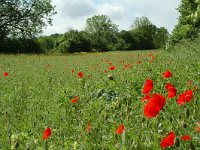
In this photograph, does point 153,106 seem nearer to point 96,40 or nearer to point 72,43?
point 72,43

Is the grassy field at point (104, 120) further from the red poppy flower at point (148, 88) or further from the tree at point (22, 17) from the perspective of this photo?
the tree at point (22, 17)

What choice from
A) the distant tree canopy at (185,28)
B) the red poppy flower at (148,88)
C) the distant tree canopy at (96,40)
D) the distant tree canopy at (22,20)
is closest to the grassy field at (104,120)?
the red poppy flower at (148,88)

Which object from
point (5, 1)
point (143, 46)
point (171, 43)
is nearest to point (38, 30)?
point (5, 1)

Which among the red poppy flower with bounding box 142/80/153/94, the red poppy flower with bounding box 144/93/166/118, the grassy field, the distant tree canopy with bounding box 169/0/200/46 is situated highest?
the distant tree canopy with bounding box 169/0/200/46

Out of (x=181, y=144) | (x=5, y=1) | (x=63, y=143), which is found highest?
(x=5, y=1)

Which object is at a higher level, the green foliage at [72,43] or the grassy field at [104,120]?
the green foliage at [72,43]

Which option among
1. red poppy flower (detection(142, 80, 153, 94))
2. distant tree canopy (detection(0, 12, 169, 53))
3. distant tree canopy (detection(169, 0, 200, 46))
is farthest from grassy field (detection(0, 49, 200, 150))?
distant tree canopy (detection(0, 12, 169, 53))

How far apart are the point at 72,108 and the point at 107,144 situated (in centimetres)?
168

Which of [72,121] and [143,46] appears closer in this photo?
[72,121]

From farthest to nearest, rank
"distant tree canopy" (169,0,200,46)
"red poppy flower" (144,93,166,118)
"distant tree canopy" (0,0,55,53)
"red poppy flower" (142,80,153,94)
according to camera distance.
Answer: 1. "distant tree canopy" (0,0,55,53)
2. "distant tree canopy" (169,0,200,46)
3. "red poppy flower" (142,80,153,94)
4. "red poppy flower" (144,93,166,118)

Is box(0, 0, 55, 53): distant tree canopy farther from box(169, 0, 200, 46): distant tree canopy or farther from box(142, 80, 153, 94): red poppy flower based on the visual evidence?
box(142, 80, 153, 94): red poppy flower

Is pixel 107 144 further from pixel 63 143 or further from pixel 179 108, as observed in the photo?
pixel 179 108

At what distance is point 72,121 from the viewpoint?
13.6 ft

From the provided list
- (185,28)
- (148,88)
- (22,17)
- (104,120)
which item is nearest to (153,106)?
(148,88)
